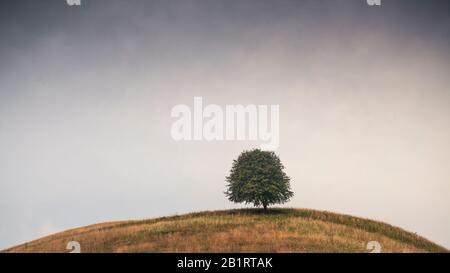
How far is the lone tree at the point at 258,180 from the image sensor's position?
36.0 m

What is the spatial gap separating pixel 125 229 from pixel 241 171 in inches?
494

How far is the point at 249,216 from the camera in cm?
3481

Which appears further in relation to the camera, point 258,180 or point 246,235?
point 258,180

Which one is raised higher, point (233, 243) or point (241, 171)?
point (241, 171)

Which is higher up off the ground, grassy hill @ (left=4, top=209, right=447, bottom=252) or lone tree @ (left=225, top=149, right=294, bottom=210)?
lone tree @ (left=225, top=149, right=294, bottom=210)

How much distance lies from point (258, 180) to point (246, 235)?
32.3 ft

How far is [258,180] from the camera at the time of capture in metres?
36.4

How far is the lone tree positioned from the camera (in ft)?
118

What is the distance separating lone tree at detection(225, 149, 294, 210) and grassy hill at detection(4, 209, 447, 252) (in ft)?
5.27

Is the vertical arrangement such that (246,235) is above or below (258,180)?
below

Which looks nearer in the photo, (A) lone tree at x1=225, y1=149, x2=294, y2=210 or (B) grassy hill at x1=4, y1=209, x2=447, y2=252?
(B) grassy hill at x1=4, y1=209, x2=447, y2=252
